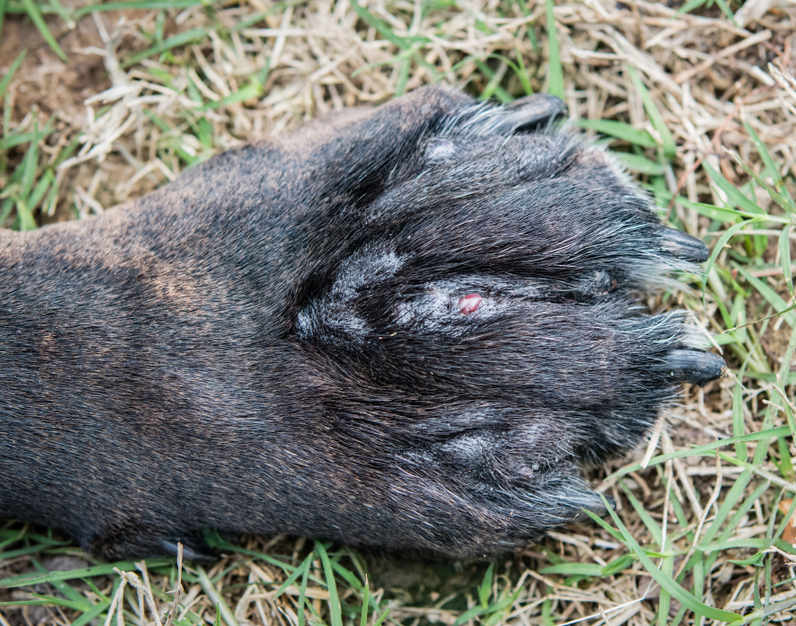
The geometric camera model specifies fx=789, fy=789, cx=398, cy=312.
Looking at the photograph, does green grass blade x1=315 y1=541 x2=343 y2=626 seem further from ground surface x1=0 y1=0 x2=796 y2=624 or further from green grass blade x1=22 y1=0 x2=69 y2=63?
green grass blade x1=22 y1=0 x2=69 y2=63

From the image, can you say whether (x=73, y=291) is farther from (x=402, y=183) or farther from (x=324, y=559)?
(x=324, y=559)

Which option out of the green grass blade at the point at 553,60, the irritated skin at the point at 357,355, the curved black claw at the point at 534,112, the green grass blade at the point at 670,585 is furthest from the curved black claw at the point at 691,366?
the green grass blade at the point at 553,60

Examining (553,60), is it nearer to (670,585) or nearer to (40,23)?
(670,585)

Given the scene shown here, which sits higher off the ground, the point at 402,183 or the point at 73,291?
the point at 402,183

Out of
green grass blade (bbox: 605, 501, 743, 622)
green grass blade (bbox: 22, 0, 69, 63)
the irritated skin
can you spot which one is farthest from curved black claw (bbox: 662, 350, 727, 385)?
green grass blade (bbox: 22, 0, 69, 63)

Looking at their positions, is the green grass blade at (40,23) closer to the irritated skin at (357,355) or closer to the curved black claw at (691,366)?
the irritated skin at (357,355)

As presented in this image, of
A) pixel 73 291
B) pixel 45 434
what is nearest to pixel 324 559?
pixel 45 434
